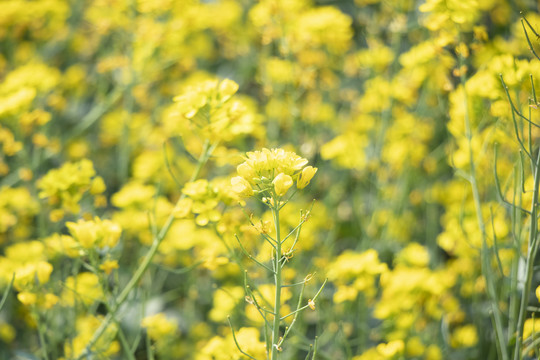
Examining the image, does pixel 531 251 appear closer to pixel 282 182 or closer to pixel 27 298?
pixel 282 182

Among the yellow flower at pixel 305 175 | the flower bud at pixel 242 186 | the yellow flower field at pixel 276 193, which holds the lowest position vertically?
the yellow flower field at pixel 276 193

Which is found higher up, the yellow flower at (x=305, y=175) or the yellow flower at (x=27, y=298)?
the yellow flower at (x=305, y=175)

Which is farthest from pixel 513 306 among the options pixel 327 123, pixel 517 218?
pixel 327 123

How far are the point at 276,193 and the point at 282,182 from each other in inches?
1.4

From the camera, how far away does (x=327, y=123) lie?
9.80 feet

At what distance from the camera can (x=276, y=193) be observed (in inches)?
43.4

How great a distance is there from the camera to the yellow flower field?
1.49 m

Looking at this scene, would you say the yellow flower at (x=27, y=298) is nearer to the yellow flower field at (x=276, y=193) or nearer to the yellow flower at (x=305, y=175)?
the yellow flower field at (x=276, y=193)

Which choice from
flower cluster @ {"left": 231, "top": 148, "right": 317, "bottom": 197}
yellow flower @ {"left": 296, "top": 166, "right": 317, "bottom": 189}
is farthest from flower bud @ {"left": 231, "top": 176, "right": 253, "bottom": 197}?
yellow flower @ {"left": 296, "top": 166, "right": 317, "bottom": 189}

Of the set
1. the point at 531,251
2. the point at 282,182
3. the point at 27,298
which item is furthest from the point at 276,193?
the point at 27,298

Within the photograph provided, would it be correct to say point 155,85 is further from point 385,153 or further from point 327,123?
point 385,153

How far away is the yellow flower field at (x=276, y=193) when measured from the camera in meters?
1.49

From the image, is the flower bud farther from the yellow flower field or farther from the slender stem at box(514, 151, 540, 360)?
the slender stem at box(514, 151, 540, 360)

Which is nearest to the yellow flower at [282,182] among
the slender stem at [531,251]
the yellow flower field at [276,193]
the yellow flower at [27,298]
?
the yellow flower field at [276,193]
